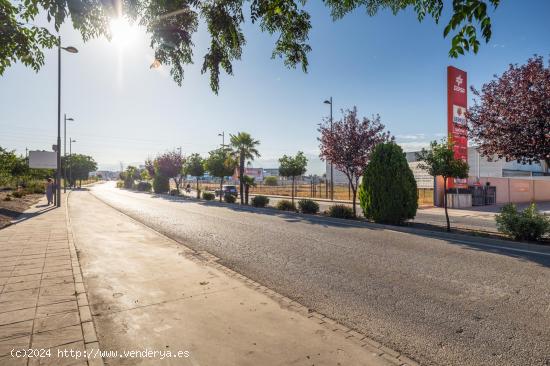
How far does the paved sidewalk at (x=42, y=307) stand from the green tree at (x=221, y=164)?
22.2m

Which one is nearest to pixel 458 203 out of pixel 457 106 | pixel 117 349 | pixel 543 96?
pixel 457 106

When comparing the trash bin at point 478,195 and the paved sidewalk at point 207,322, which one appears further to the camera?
the trash bin at point 478,195

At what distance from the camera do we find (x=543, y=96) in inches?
384

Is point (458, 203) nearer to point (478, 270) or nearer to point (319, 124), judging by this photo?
point (319, 124)

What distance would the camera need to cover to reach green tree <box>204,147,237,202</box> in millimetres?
29984

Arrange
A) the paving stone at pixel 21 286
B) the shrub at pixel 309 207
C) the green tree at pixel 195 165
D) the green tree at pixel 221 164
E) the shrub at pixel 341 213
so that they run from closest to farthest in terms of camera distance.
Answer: the paving stone at pixel 21 286 → the shrub at pixel 341 213 → the shrub at pixel 309 207 → the green tree at pixel 221 164 → the green tree at pixel 195 165

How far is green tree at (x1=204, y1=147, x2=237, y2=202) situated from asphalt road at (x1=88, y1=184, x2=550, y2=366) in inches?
791

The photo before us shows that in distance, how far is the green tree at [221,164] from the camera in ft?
98.4

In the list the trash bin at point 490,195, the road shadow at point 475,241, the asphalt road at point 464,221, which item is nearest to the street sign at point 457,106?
the trash bin at point 490,195

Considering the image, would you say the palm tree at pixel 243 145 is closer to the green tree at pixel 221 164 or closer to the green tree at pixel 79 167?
the green tree at pixel 221 164

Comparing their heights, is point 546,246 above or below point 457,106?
below

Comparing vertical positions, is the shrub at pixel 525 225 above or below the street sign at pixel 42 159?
below

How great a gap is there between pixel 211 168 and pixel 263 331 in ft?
90.9

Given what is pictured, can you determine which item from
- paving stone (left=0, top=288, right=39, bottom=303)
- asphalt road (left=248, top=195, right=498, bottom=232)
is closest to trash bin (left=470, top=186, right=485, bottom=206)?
asphalt road (left=248, top=195, right=498, bottom=232)
